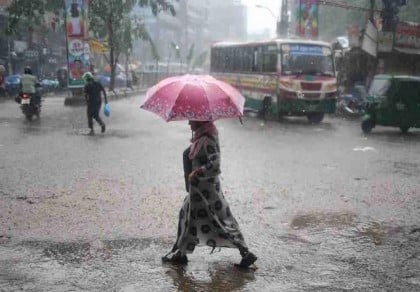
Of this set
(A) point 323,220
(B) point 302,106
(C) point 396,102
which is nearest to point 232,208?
(A) point 323,220

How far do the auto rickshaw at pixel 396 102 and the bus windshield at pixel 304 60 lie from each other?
3030mm

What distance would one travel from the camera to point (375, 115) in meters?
16.3

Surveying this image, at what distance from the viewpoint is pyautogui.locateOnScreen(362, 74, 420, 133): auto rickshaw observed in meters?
15.9

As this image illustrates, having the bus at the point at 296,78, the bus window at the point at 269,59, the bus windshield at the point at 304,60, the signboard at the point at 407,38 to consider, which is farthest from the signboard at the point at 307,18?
the bus windshield at the point at 304,60

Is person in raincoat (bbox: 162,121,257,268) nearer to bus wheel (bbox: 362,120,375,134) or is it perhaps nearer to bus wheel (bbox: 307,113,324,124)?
bus wheel (bbox: 362,120,375,134)

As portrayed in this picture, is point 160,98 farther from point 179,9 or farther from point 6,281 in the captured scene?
point 179,9

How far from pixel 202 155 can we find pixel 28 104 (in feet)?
47.0

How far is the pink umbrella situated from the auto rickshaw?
12.0 meters

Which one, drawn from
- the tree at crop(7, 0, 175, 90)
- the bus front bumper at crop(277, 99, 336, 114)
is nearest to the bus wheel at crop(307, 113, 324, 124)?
the bus front bumper at crop(277, 99, 336, 114)

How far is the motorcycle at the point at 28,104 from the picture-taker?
58.2ft

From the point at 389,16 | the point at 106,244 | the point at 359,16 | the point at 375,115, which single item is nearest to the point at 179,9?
the point at 359,16

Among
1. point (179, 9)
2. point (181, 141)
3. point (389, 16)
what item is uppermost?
point (179, 9)

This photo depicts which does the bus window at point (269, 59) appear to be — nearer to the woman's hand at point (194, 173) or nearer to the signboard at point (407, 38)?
the signboard at point (407, 38)

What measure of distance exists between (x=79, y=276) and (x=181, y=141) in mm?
9114
